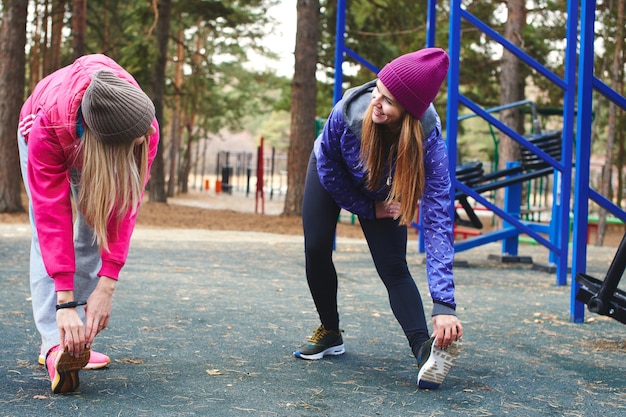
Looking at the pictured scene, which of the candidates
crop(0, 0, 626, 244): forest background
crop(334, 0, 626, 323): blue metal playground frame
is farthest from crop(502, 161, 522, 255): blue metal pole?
crop(0, 0, 626, 244): forest background

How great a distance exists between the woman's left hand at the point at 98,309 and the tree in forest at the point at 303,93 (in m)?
12.1

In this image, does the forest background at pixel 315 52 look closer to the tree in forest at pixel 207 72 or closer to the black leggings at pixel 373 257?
the tree in forest at pixel 207 72

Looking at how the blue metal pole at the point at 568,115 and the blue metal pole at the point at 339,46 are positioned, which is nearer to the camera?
the blue metal pole at the point at 568,115

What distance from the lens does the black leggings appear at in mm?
3201

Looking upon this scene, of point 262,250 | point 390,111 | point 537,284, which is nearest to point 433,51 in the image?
point 390,111

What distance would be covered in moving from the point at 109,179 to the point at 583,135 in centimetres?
321

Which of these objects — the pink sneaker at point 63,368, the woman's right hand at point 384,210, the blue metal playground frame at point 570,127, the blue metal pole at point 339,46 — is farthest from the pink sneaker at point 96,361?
the blue metal pole at point 339,46

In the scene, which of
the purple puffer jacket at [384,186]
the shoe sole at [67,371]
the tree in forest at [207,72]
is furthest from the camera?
the tree in forest at [207,72]

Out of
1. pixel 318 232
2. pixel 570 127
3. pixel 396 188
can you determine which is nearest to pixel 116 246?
pixel 318 232

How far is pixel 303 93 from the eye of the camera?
48.8ft

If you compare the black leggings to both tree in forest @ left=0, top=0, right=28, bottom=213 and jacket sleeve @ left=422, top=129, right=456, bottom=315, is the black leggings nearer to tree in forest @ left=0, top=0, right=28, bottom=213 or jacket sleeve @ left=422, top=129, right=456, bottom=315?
jacket sleeve @ left=422, top=129, right=456, bottom=315

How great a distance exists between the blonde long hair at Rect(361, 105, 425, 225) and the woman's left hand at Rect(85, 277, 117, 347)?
41.3 inches

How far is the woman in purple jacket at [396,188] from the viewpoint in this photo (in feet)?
9.19

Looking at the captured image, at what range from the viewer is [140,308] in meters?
4.81
